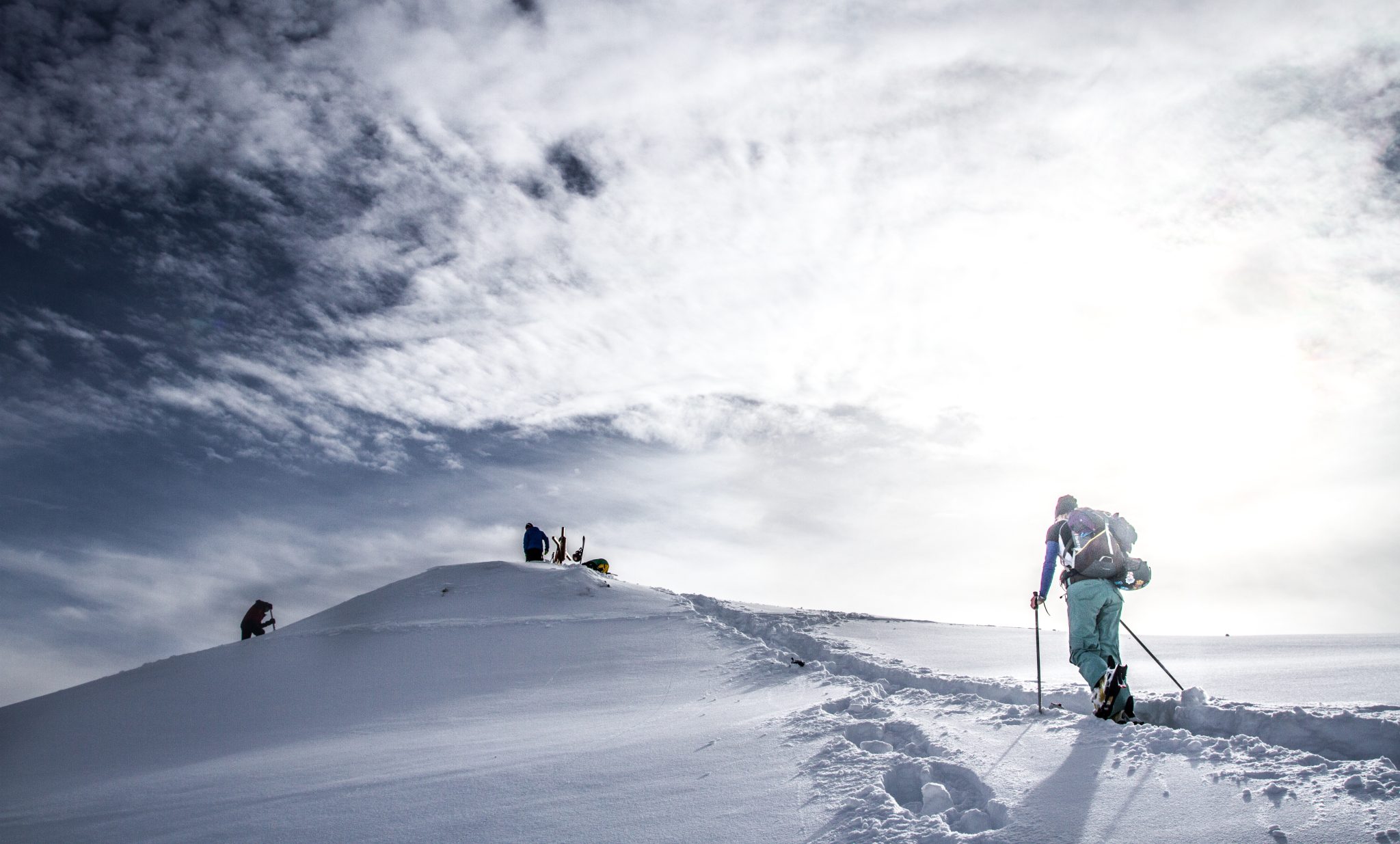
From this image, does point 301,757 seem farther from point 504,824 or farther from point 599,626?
point 599,626

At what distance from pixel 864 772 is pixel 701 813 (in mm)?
1123

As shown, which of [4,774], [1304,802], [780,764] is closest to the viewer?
[1304,802]

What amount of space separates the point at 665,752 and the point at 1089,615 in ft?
12.9

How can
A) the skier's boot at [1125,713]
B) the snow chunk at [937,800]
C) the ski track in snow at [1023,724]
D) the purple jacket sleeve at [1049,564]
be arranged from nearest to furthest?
1. the ski track in snow at [1023,724]
2. the snow chunk at [937,800]
3. the skier's boot at [1125,713]
4. the purple jacket sleeve at [1049,564]

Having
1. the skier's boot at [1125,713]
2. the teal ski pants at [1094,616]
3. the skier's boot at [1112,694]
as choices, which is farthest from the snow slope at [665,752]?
the teal ski pants at [1094,616]

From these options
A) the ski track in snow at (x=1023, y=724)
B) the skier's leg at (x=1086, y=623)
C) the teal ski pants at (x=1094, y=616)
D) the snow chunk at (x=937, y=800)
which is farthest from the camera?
the teal ski pants at (x=1094, y=616)

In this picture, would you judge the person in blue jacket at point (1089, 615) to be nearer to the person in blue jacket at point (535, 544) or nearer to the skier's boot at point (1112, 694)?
the skier's boot at point (1112, 694)

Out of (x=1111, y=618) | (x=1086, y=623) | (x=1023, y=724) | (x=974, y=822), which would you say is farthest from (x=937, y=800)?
(x=1111, y=618)

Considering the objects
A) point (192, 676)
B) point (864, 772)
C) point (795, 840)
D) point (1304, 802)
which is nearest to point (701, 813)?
point (795, 840)

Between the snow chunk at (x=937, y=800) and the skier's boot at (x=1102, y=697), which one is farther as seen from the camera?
the skier's boot at (x=1102, y=697)

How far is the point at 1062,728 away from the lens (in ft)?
17.4

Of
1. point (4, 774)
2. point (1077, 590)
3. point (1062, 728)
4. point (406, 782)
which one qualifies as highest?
point (1077, 590)

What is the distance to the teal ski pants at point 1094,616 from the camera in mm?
6488

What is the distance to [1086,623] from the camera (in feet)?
21.6
